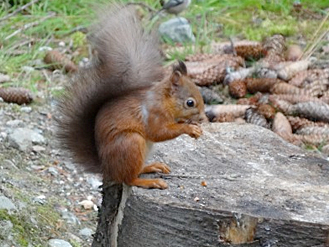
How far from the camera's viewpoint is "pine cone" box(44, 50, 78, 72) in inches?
148

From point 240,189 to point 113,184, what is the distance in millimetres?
339

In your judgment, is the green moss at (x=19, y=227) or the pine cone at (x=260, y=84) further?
the pine cone at (x=260, y=84)

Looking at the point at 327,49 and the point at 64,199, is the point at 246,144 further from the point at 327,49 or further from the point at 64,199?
the point at 327,49

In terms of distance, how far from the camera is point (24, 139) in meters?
3.03

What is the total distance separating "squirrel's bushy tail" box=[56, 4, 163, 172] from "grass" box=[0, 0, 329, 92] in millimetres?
1701

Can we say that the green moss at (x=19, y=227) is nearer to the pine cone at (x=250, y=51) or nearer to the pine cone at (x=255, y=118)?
the pine cone at (x=255, y=118)

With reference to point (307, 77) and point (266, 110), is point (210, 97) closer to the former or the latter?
point (266, 110)

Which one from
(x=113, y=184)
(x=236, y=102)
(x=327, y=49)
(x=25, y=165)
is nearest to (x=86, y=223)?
(x=25, y=165)

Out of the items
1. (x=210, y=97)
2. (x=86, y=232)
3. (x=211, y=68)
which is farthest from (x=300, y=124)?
(x=86, y=232)

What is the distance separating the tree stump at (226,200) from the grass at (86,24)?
171 cm

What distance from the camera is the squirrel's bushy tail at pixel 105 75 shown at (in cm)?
192

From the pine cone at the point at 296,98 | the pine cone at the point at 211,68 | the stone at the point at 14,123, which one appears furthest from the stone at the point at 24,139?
the pine cone at the point at 296,98

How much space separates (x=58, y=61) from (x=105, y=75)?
1.92 meters

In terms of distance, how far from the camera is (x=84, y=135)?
6.52 feet
